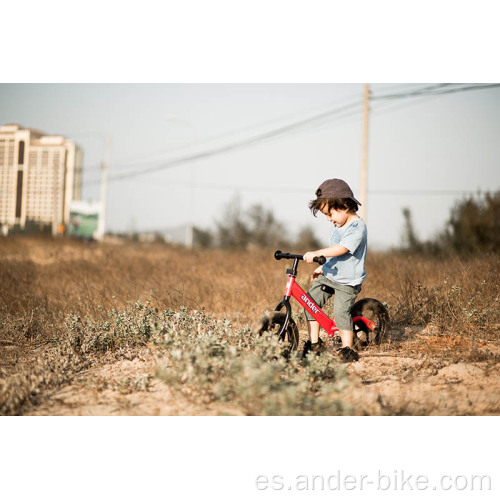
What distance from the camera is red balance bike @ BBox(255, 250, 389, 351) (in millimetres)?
3584

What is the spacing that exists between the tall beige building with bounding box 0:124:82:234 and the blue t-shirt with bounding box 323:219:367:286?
5901mm

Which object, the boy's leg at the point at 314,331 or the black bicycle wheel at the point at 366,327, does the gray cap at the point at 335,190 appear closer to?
the black bicycle wheel at the point at 366,327

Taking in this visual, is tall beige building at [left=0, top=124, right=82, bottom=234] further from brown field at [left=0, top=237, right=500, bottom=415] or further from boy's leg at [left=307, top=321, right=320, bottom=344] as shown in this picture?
boy's leg at [left=307, top=321, right=320, bottom=344]

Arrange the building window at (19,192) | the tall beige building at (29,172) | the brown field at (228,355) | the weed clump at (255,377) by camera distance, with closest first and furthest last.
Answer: the weed clump at (255,377), the brown field at (228,355), the tall beige building at (29,172), the building window at (19,192)

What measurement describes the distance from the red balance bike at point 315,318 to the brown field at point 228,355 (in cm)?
14

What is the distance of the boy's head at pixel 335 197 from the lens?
3.89 meters

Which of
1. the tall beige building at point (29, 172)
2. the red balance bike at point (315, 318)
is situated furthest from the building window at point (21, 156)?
the red balance bike at point (315, 318)

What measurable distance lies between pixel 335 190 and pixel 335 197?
68 millimetres

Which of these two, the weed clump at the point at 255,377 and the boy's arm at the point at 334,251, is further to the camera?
the boy's arm at the point at 334,251

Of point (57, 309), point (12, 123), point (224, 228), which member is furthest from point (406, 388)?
point (224, 228)

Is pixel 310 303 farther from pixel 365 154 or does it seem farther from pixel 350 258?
pixel 365 154

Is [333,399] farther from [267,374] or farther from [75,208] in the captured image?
[75,208]

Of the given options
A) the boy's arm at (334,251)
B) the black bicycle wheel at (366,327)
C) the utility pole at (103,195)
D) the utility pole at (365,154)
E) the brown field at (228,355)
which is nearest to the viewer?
the brown field at (228,355)

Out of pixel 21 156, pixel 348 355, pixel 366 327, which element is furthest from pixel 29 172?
pixel 348 355
